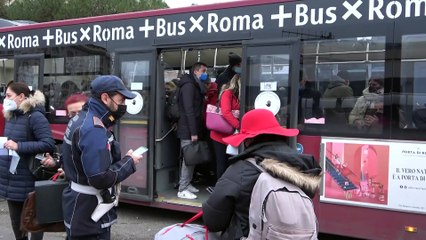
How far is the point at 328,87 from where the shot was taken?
4801 mm

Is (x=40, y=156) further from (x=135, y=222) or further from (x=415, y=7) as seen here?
(x=415, y=7)

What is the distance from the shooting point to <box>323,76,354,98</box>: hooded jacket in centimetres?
469

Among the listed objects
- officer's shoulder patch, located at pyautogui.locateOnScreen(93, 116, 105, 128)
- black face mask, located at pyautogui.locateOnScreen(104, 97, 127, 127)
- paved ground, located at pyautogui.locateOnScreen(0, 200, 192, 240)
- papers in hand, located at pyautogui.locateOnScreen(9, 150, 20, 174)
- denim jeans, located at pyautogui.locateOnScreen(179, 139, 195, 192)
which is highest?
black face mask, located at pyautogui.locateOnScreen(104, 97, 127, 127)

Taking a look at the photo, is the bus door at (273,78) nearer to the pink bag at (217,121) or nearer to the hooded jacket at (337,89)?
the hooded jacket at (337,89)

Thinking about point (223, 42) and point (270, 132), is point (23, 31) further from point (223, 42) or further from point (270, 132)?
point (270, 132)

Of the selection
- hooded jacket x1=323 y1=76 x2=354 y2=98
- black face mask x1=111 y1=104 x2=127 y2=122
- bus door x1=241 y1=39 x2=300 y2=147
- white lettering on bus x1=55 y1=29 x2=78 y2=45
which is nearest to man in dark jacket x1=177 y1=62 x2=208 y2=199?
bus door x1=241 y1=39 x2=300 y2=147

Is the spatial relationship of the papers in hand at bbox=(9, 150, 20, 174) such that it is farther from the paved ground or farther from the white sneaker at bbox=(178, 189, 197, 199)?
the white sneaker at bbox=(178, 189, 197, 199)

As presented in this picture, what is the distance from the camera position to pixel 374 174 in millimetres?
4473

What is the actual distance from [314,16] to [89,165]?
3.02m

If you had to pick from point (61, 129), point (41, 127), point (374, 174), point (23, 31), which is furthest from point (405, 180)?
point (23, 31)

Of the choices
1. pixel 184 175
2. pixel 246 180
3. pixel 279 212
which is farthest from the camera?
pixel 184 175

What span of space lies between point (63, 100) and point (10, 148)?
2895 millimetres

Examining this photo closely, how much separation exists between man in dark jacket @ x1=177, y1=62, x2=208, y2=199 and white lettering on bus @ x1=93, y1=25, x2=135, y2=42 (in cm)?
91

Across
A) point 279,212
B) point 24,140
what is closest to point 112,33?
point 24,140
